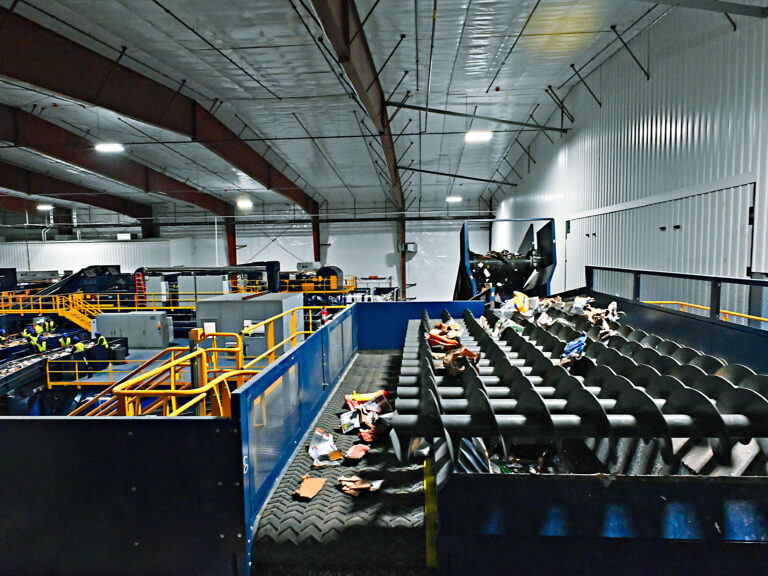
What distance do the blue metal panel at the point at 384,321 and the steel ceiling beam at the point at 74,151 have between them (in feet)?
34.5

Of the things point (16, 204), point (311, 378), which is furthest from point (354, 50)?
point (16, 204)

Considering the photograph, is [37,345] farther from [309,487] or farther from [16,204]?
[16,204]

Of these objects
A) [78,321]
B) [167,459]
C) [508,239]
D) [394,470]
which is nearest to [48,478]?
[167,459]

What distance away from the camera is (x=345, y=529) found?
7.43 ft

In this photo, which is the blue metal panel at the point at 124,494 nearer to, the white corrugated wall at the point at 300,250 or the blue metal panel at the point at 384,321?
the blue metal panel at the point at 384,321

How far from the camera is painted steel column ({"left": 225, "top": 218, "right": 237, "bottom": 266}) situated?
72.6ft

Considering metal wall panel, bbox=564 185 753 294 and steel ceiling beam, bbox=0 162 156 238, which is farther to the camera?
steel ceiling beam, bbox=0 162 156 238

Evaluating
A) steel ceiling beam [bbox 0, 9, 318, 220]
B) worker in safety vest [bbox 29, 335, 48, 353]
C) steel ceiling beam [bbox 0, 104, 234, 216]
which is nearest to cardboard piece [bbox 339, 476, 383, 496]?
steel ceiling beam [bbox 0, 9, 318, 220]

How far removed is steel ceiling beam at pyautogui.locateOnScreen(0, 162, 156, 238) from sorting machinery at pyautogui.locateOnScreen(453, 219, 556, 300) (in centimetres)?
1488

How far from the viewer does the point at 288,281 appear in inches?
632

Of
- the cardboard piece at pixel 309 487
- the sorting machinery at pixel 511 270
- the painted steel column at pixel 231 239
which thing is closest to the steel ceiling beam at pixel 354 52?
the sorting machinery at pixel 511 270

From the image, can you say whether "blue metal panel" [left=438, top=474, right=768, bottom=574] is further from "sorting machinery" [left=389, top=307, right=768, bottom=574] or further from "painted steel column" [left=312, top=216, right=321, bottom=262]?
"painted steel column" [left=312, top=216, right=321, bottom=262]

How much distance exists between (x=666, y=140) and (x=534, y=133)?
711 centimetres

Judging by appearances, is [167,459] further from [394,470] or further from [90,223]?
[90,223]
